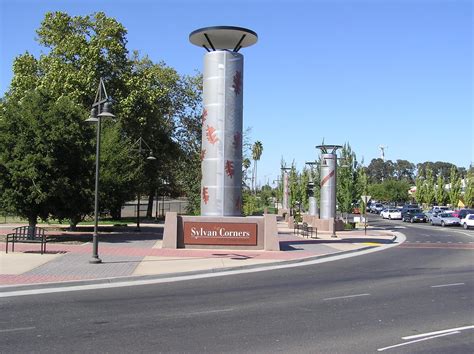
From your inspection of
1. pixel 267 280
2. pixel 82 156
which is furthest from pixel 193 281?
pixel 82 156

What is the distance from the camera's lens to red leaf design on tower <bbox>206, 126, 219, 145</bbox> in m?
22.6

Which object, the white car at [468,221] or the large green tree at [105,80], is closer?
the large green tree at [105,80]

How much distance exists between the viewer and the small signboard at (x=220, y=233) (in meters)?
21.9

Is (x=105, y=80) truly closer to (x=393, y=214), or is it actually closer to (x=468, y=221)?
(x=468, y=221)

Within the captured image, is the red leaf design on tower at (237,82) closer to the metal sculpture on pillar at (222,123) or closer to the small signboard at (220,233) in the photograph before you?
the metal sculpture on pillar at (222,123)

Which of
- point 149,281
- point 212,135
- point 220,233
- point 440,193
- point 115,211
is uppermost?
point 212,135

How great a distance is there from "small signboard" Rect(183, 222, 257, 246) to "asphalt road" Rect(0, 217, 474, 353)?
22.6 feet

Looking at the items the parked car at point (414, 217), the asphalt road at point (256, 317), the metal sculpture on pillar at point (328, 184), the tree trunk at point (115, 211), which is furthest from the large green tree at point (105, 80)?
the parked car at point (414, 217)

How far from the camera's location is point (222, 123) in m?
22.6

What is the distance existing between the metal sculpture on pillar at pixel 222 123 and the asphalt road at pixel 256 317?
311 inches

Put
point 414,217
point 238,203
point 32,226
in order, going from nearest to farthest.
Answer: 1. point 32,226
2. point 238,203
3. point 414,217

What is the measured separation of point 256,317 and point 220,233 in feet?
41.5

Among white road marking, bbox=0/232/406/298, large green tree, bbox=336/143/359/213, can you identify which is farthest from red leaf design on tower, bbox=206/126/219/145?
large green tree, bbox=336/143/359/213

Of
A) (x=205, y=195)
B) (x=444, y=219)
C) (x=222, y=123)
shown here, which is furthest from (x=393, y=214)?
(x=222, y=123)
